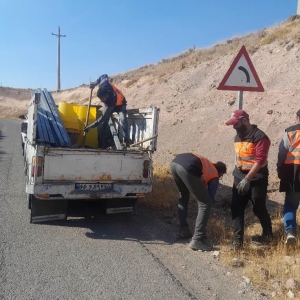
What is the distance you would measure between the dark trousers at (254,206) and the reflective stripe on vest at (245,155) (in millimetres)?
232

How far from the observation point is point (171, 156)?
12.7 metres

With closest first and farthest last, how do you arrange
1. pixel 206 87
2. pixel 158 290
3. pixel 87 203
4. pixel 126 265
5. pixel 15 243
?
pixel 158 290, pixel 126 265, pixel 15 243, pixel 87 203, pixel 206 87

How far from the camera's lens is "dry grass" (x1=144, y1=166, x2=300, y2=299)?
4082 mm

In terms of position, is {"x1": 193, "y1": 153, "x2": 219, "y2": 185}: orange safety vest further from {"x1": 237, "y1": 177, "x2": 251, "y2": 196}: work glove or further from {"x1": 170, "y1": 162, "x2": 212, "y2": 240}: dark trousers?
{"x1": 237, "y1": 177, "x2": 251, "y2": 196}: work glove

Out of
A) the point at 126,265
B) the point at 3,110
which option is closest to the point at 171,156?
the point at 126,265

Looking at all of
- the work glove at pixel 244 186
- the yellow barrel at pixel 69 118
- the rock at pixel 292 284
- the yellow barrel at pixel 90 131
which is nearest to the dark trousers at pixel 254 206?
the work glove at pixel 244 186

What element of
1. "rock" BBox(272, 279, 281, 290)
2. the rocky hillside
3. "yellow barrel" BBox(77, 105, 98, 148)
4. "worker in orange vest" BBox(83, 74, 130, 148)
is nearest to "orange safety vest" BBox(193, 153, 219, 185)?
"rock" BBox(272, 279, 281, 290)

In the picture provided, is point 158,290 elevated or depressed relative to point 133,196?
depressed

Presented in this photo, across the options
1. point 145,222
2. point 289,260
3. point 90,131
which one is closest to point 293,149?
point 289,260

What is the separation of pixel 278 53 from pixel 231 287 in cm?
1683

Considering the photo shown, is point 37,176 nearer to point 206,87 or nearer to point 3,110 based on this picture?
point 206,87

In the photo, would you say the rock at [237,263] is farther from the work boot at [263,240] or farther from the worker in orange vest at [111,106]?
the worker in orange vest at [111,106]

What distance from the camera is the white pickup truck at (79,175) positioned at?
565 cm

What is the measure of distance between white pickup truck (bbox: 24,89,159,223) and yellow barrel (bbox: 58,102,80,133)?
3.20 ft
